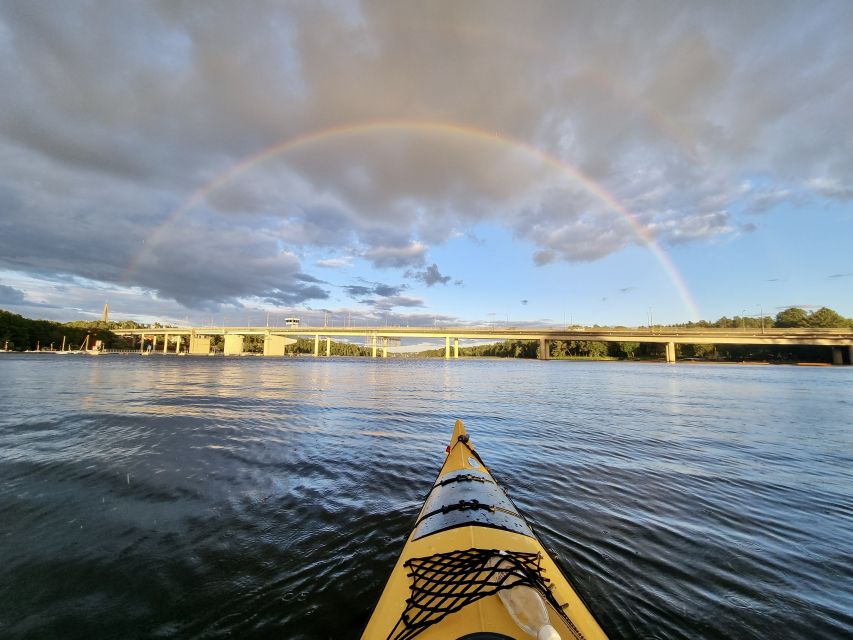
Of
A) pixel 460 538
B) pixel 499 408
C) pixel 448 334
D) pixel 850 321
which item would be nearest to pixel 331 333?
pixel 448 334

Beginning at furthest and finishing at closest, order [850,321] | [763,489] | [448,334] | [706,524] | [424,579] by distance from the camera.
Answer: [448,334]
[850,321]
[763,489]
[706,524]
[424,579]

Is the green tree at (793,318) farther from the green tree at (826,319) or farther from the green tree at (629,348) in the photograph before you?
the green tree at (629,348)

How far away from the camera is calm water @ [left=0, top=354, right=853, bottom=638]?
408 cm

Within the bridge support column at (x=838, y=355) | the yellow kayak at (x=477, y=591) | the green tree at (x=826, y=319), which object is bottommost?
the yellow kayak at (x=477, y=591)

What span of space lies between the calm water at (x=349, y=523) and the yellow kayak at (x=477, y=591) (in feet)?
4.14

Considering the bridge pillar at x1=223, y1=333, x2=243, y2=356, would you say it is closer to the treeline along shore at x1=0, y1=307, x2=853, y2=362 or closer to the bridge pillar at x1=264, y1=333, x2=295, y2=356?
the bridge pillar at x1=264, y1=333, x2=295, y2=356

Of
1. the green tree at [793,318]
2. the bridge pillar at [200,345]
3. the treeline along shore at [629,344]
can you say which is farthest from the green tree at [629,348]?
the bridge pillar at [200,345]

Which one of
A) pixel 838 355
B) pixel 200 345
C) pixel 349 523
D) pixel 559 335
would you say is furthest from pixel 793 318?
pixel 200 345

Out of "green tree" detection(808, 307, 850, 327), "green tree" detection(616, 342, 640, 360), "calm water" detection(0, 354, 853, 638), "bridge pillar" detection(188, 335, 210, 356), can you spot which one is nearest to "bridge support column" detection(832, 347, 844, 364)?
"green tree" detection(808, 307, 850, 327)

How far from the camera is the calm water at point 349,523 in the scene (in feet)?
13.4

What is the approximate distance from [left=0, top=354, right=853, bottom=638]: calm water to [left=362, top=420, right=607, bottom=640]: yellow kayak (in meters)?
1.26

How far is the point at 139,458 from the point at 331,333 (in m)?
115

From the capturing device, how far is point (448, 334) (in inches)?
4313

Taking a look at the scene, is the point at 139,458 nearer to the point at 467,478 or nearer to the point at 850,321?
the point at 467,478
